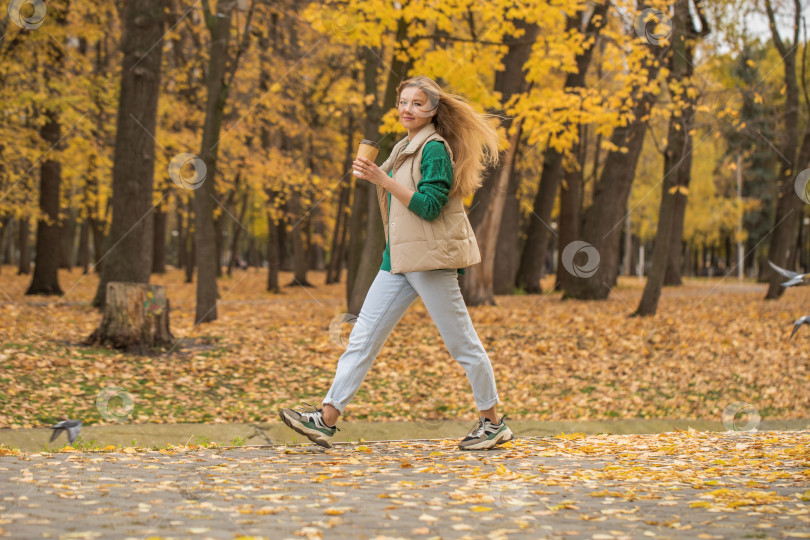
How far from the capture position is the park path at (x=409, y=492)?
10.3 feet

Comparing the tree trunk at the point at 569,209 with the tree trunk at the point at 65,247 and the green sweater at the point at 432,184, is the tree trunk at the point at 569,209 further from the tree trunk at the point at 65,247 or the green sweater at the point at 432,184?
the tree trunk at the point at 65,247

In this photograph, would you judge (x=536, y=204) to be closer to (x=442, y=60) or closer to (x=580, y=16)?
(x=580, y=16)

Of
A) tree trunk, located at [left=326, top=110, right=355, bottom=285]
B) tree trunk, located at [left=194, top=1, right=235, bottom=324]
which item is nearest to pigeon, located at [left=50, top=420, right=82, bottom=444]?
tree trunk, located at [left=194, top=1, right=235, bottom=324]

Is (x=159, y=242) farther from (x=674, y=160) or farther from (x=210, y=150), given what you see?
(x=674, y=160)

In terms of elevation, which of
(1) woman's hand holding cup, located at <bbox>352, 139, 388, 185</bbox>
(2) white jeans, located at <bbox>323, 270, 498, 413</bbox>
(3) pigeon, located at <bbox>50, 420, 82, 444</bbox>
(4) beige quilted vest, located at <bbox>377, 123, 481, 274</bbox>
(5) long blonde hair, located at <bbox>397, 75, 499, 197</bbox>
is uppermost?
(5) long blonde hair, located at <bbox>397, 75, 499, 197</bbox>

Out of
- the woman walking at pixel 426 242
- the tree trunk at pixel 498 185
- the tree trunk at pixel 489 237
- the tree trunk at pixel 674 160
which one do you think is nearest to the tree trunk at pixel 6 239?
Answer: the tree trunk at pixel 489 237

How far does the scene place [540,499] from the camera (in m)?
3.69

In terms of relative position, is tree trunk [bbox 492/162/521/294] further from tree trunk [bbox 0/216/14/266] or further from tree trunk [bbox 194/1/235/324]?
tree trunk [bbox 0/216/14/266]

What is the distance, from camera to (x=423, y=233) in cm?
452

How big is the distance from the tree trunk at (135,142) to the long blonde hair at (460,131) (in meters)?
8.02

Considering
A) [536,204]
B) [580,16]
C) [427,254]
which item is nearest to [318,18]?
[427,254]

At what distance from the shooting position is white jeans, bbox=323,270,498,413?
15.2 feet

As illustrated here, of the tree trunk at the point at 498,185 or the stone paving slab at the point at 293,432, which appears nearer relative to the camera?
the stone paving slab at the point at 293,432

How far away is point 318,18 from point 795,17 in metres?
11.4
